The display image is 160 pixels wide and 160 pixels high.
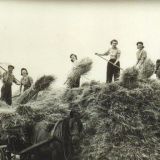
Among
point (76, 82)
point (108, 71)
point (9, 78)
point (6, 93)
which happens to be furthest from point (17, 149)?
point (108, 71)

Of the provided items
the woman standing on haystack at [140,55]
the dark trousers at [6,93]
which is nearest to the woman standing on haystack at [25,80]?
the dark trousers at [6,93]

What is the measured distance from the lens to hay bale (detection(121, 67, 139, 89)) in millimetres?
3061

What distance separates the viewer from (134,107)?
3.03m

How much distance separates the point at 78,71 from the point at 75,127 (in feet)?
1.55

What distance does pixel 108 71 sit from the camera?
3.12m

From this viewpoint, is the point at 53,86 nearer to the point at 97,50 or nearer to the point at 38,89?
the point at 38,89

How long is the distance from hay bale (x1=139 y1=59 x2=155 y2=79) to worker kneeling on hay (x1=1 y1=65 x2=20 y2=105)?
3.47 feet

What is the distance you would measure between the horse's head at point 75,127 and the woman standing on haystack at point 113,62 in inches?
15.6

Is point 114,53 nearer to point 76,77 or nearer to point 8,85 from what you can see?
point 76,77

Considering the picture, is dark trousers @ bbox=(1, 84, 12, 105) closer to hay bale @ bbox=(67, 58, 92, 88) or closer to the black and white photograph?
the black and white photograph

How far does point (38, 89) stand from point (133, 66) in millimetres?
816

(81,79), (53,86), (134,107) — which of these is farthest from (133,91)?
(53,86)

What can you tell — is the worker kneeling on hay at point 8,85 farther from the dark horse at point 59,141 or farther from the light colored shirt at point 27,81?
the dark horse at point 59,141

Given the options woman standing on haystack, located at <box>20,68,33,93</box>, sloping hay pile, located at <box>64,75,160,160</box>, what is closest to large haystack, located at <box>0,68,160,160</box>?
sloping hay pile, located at <box>64,75,160,160</box>
